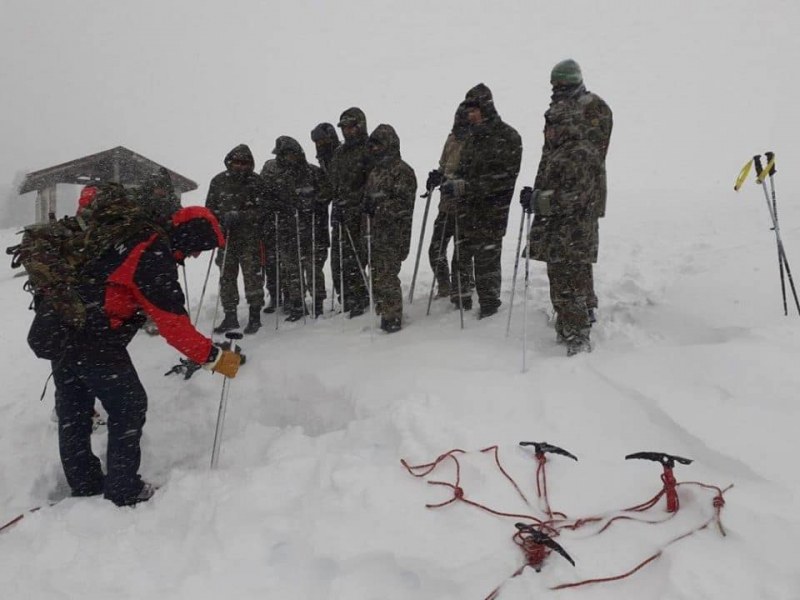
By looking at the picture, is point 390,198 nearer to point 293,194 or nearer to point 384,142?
point 384,142

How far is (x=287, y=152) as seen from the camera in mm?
6578

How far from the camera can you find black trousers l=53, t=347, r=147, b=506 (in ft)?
10.9

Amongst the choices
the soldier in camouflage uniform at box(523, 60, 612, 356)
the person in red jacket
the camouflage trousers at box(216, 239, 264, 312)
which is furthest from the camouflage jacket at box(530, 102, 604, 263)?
the camouflage trousers at box(216, 239, 264, 312)

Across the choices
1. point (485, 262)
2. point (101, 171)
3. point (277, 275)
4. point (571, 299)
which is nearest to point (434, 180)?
point (485, 262)

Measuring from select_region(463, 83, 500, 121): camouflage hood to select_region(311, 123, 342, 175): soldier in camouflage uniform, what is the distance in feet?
6.90

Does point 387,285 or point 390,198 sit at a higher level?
point 390,198

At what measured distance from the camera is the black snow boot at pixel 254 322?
20.8ft

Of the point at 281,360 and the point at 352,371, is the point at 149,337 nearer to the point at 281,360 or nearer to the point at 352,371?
the point at 281,360

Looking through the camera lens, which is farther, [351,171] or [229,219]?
[351,171]

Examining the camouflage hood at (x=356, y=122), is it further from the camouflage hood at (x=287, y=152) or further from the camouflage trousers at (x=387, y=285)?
the camouflage trousers at (x=387, y=285)

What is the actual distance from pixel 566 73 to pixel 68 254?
13.6 feet

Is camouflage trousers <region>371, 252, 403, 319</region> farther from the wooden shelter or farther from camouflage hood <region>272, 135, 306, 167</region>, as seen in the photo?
the wooden shelter

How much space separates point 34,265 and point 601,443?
3572mm

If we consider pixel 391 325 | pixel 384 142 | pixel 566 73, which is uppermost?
pixel 566 73
